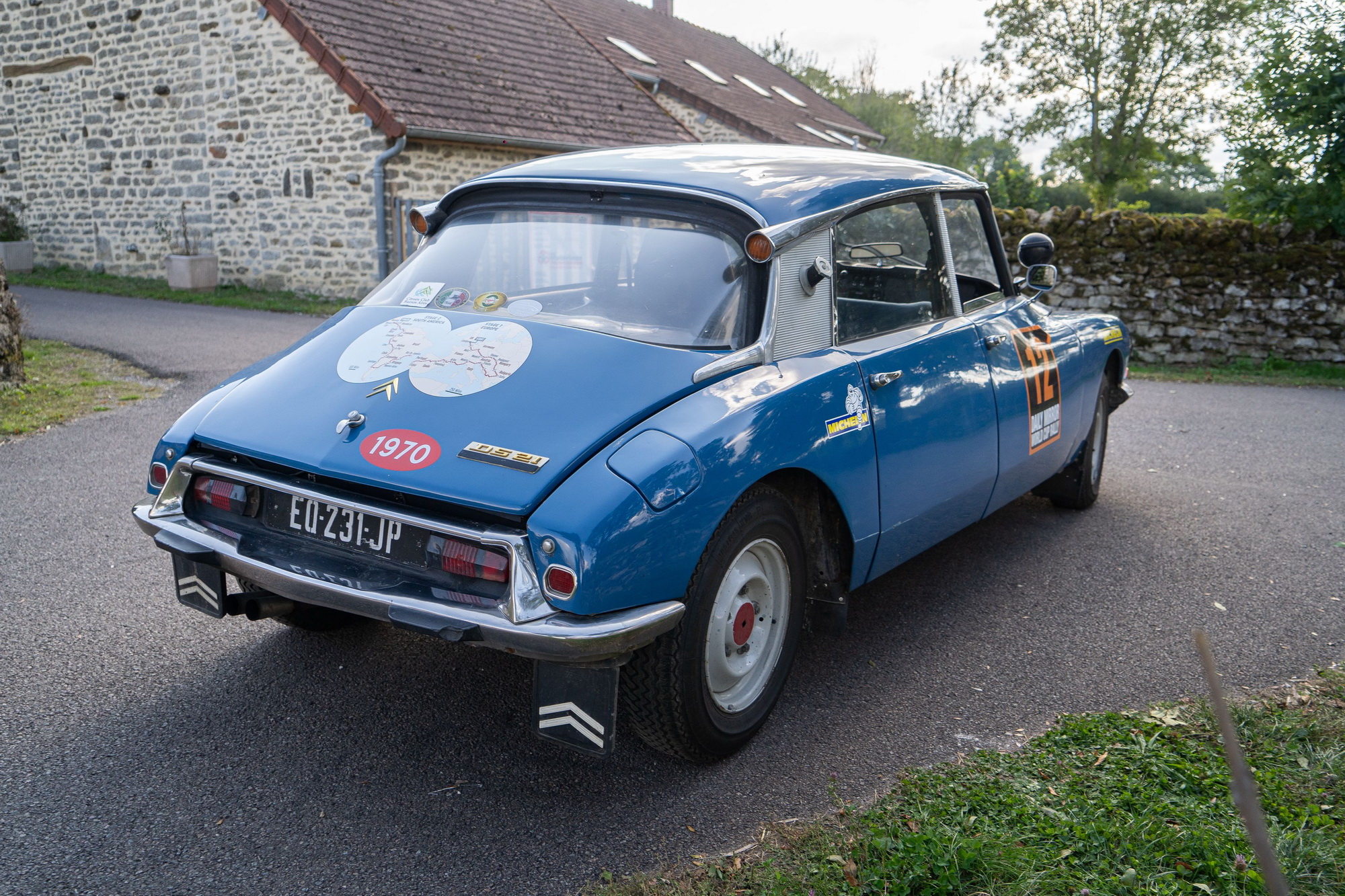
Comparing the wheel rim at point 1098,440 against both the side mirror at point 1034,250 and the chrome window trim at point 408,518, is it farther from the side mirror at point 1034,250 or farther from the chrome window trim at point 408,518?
the chrome window trim at point 408,518

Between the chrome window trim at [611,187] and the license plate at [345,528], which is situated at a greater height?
the chrome window trim at [611,187]

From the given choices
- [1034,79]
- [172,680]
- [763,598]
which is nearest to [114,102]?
[172,680]

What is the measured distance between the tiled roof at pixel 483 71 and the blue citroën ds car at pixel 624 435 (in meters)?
11.6

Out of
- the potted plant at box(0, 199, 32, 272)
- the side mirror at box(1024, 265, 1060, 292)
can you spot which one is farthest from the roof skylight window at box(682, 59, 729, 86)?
the side mirror at box(1024, 265, 1060, 292)

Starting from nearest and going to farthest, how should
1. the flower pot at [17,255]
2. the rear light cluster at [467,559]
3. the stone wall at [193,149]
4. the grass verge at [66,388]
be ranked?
the rear light cluster at [467,559], the grass verge at [66,388], the stone wall at [193,149], the flower pot at [17,255]

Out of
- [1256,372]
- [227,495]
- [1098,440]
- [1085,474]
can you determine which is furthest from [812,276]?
[1256,372]

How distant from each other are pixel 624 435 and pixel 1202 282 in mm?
11554

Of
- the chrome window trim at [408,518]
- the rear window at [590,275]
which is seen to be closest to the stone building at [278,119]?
the rear window at [590,275]

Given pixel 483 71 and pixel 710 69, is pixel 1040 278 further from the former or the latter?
pixel 710 69

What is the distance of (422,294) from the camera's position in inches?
138

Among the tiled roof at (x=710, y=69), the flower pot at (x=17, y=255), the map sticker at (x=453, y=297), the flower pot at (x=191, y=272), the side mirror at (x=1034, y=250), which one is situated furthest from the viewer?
the tiled roof at (x=710, y=69)

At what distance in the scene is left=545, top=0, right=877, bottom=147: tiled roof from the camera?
904 inches

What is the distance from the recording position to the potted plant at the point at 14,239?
17953 mm

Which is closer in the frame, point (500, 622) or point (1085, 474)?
point (500, 622)
